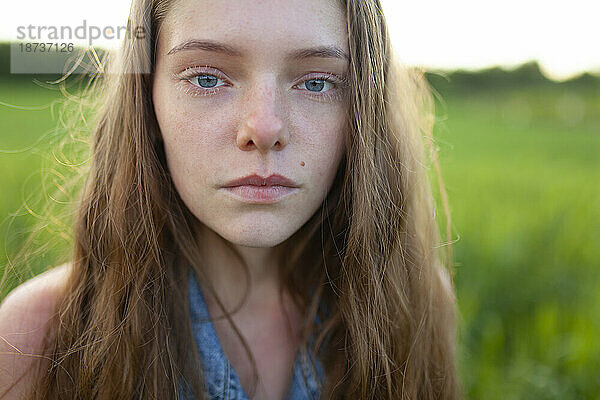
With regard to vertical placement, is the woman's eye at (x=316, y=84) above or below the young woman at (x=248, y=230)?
above

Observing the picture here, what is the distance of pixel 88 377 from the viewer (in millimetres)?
973

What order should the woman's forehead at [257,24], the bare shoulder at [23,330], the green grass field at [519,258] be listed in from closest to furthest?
the woman's forehead at [257,24], the bare shoulder at [23,330], the green grass field at [519,258]

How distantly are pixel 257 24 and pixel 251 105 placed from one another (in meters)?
0.13

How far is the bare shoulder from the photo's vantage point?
3.19ft

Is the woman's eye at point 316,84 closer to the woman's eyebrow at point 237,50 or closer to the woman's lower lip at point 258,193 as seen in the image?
the woman's eyebrow at point 237,50

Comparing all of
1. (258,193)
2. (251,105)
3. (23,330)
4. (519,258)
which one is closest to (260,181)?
(258,193)

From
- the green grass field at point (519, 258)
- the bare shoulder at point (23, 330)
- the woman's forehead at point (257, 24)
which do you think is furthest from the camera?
the green grass field at point (519, 258)

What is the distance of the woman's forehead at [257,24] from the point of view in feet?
2.83

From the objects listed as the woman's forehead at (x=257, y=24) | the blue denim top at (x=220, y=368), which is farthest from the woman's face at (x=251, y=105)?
the blue denim top at (x=220, y=368)

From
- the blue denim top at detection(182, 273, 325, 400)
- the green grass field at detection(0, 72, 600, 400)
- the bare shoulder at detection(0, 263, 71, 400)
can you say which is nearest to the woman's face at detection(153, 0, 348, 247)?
the blue denim top at detection(182, 273, 325, 400)

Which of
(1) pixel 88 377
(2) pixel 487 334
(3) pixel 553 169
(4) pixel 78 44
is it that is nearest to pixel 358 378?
(1) pixel 88 377

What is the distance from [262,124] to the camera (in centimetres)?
86

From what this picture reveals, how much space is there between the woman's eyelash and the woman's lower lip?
17cm

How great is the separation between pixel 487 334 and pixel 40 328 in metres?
1.57
